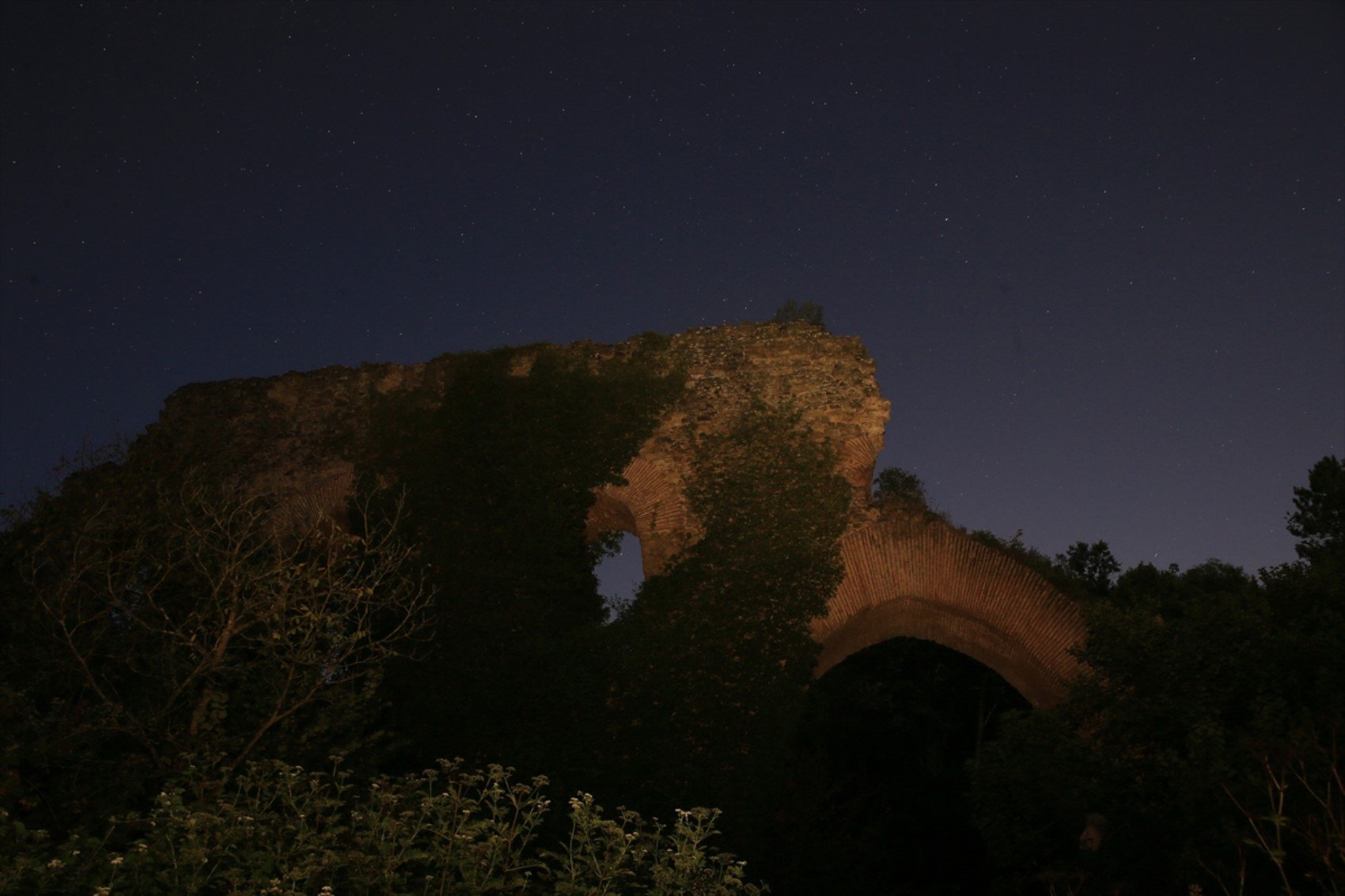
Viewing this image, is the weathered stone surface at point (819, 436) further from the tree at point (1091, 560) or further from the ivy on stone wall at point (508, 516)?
the tree at point (1091, 560)

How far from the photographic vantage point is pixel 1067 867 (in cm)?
773

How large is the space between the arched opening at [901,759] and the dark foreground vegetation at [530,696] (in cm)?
184

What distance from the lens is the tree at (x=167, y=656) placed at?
5883mm

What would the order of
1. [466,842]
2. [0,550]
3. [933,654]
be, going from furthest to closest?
[933,654]
[0,550]
[466,842]

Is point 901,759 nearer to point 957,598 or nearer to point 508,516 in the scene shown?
point 957,598

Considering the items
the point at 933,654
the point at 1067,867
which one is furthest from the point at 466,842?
the point at 933,654

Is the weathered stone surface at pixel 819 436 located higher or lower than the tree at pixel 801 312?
lower

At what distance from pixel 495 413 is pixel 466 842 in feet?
21.4

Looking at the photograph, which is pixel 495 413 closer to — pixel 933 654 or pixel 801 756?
pixel 801 756

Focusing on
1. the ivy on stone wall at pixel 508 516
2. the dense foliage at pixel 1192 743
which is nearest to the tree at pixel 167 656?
the ivy on stone wall at pixel 508 516

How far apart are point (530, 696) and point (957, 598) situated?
458cm

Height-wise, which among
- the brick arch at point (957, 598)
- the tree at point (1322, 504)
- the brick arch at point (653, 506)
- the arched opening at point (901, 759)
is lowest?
the arched opening at point (901, 759)

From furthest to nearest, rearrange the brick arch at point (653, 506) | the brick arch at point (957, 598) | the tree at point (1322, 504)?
1. the tree at point (1322, 504)
2. the brick arch at point (653, 506)
3. the brick arch at point (957, 598)

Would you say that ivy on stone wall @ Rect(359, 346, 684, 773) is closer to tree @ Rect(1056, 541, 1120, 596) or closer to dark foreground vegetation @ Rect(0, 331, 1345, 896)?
dark foreground vegetation @ Rect(0, 331, 1345, 896)
